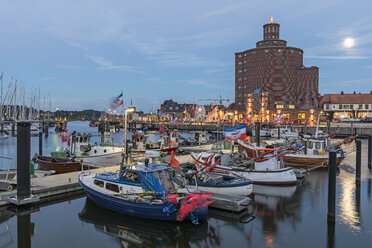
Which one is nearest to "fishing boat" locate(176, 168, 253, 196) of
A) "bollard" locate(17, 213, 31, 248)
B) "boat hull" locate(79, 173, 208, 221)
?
"boat hull" locate(79, 173, 208, 221)

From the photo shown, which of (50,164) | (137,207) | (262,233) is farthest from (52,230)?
(50,164)

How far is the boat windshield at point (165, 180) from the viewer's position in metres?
17.5

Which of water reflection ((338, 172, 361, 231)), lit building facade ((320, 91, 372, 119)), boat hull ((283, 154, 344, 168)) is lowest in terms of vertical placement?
water reflection ((338, 172, 361, 231))

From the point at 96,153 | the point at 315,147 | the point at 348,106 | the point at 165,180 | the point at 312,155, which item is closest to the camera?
the point at 165,180

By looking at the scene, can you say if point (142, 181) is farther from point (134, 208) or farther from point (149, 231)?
point (149, 231)

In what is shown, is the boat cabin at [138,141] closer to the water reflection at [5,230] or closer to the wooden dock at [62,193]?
the wooden dock at [62,193]

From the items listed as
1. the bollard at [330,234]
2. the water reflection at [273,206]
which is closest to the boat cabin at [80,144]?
the water reflection at [273,206]

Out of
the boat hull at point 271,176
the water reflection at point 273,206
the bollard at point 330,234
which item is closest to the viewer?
the bollard at point 330,234

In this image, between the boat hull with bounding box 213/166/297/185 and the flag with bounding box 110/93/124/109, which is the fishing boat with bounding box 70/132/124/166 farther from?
the boat hull with bounding box 213/166/297/185

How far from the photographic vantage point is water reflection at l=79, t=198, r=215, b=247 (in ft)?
49.1

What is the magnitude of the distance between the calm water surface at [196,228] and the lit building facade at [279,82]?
107443 millimetres

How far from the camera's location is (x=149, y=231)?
16047 millimetres

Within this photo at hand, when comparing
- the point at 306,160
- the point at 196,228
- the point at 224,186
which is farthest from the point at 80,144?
the point at 306,160

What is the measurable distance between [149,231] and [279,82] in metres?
121
